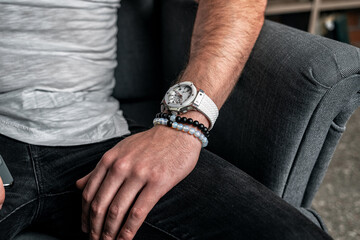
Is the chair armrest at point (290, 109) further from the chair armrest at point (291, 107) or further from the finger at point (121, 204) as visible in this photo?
the finger at point (121, 204)

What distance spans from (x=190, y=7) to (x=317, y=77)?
0.44m

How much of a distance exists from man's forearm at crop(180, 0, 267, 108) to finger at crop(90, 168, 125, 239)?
0.25 metres

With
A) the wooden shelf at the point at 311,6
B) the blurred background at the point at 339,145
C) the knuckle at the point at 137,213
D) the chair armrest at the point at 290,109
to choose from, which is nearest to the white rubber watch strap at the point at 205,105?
the chair armrest at the point at 290,109

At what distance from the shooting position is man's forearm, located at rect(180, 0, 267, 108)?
77 cm

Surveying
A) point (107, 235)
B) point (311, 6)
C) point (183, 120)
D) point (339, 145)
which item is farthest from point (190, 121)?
point (311, 6)

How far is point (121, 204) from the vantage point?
59cm

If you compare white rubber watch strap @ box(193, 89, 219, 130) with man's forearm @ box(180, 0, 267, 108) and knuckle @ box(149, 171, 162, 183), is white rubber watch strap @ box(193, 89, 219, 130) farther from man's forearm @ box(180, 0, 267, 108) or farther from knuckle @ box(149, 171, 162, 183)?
knuckle @ box(149, 171, 162, 183)

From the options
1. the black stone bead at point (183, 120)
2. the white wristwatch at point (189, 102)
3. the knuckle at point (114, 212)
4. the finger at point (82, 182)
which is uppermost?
the white wristwatch at point (189, 102)

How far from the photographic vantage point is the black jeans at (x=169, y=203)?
58cm

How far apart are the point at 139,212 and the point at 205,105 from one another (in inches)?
9.4

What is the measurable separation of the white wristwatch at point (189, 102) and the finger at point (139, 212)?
174 millimetres

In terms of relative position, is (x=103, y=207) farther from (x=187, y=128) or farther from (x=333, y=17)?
(x=333, y=17)

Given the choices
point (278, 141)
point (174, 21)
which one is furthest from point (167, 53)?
point (278, 141)

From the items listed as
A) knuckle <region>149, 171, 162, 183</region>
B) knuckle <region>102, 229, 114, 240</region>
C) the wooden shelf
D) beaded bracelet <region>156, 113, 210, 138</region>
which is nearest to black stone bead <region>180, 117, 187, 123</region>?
beaded bracelet <region>156, 113, 210, 138</region>
